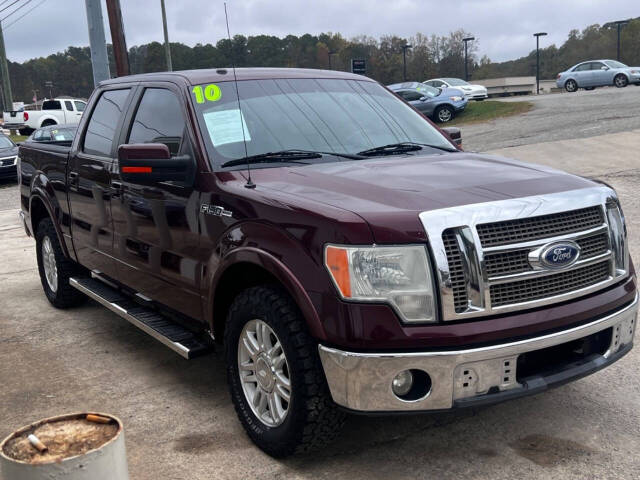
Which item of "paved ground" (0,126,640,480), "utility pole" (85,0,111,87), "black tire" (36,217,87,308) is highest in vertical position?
"utility pole" (85,0,111,87)

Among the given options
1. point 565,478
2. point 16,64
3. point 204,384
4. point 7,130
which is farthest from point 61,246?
point 16,64

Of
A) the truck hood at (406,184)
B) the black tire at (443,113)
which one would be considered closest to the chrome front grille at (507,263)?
the truck hood at (406,184)

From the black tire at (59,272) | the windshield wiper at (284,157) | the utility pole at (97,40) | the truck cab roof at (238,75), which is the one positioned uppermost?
the utility pole at (97,40)

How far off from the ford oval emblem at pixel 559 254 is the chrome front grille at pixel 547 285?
5cm

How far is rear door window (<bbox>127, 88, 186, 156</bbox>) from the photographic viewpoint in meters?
4.27

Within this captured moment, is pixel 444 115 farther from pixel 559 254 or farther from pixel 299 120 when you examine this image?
pixel 559 254

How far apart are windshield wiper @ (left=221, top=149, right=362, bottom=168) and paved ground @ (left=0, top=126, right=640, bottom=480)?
1408 mm

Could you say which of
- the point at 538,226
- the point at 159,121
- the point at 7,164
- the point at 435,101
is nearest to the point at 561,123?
the point at 435,101

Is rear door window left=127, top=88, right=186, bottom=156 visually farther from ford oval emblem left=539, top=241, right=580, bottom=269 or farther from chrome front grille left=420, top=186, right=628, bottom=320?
ford oval emblem left=539, top=241, right=580, bottom=269

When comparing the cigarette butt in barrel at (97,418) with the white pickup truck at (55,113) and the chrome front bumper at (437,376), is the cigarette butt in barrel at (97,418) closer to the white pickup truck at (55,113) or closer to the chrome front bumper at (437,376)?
the chrome front bumper at (437,376)

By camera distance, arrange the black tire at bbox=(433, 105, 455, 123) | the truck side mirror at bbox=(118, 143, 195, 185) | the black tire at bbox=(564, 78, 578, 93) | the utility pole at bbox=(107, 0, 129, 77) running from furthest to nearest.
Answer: the black tire at bbox=(564, 78, 578, 93) → the black tire at bbox=(433, 105, 455, 123) → the utility pole at bbox=(107, 0, 129, 77) → the truck side mirror at bbox=(118, 143, 195, 185)

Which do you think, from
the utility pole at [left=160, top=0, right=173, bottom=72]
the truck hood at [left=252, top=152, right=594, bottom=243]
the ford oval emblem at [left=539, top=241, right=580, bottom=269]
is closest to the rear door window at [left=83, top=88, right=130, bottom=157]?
the truck hood at [left=252, top=152, right=594, bottom=243]

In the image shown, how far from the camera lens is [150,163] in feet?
12.7

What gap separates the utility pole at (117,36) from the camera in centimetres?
1591
